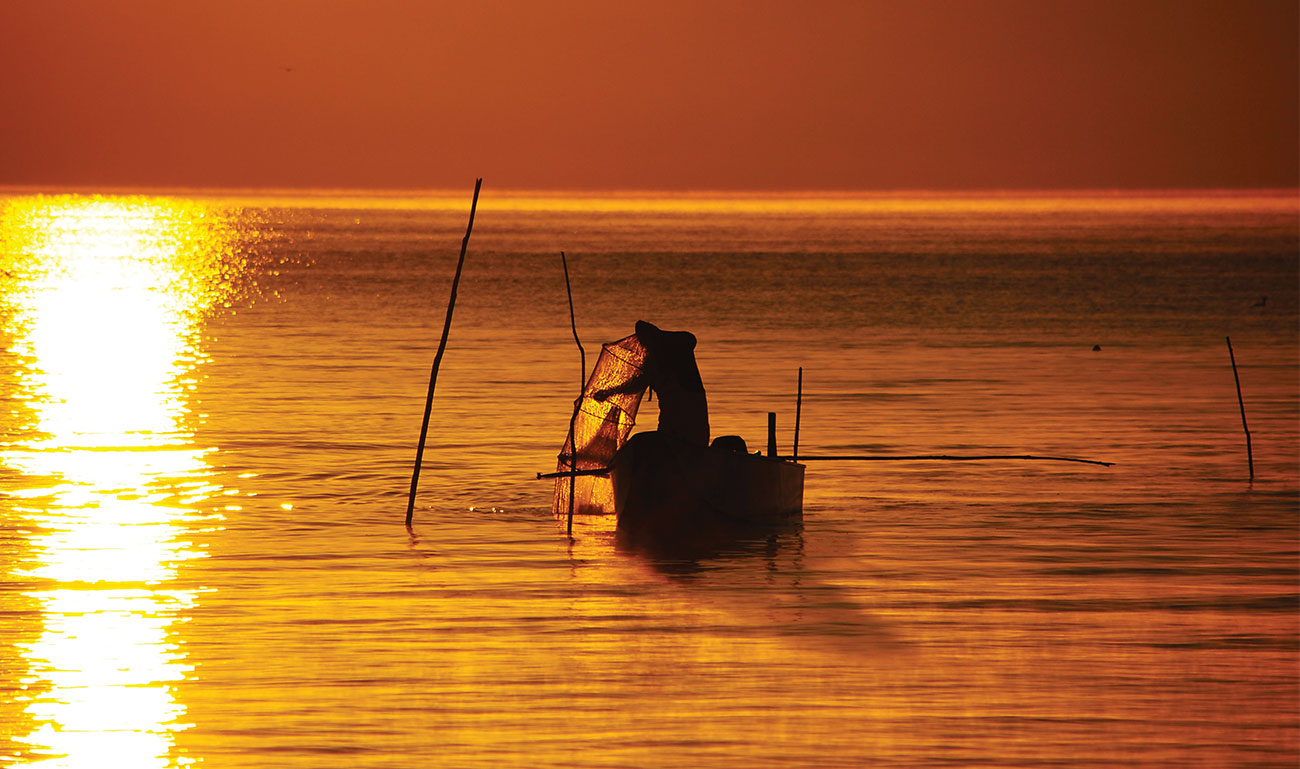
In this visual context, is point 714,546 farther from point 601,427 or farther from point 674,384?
point 601,427

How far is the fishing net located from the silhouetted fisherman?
0.27m

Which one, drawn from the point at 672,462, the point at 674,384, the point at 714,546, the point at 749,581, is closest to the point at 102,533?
the point at 672,462

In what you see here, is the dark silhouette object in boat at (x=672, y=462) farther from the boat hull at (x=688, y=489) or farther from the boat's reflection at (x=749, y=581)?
the boat's reflection at (x=749, y=581)

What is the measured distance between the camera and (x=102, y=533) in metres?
16.5

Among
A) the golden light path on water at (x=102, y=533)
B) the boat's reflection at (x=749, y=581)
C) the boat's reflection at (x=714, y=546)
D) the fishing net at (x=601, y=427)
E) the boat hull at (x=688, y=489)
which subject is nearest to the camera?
the golden light path on water at (x=102, y=533)

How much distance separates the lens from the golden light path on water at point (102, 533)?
10.6 metres

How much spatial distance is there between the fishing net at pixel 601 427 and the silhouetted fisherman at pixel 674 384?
27 centimetres

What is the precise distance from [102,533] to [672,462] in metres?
5.18

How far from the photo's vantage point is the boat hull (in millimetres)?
16453

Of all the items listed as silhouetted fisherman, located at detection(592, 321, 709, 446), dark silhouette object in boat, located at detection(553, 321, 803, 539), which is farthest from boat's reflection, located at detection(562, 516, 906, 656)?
silhouetted fisherman, located at detection(592, 321, 709, 446)

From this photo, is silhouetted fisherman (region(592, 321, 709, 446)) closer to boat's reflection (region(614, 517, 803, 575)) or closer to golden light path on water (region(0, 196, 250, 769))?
boat's reflection (region(614, 517, 803, 575))

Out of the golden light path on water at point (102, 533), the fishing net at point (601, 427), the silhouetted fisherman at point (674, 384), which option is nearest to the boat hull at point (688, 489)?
the silhouetted fisherman at point (674, 384)

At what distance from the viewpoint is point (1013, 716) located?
11.0 m

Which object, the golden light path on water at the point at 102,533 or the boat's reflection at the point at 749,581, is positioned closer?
the golden light path on water at the point at 102,533
